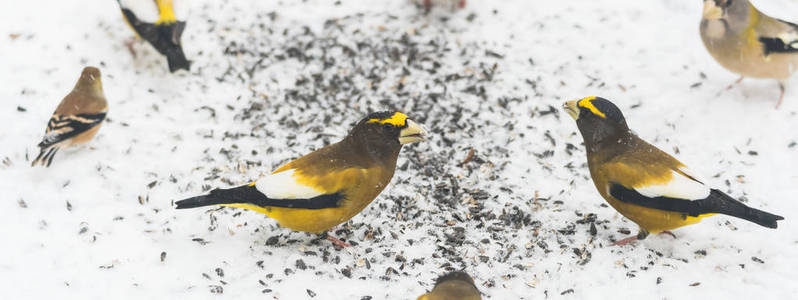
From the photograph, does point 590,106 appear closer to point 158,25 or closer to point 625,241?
point 625,241

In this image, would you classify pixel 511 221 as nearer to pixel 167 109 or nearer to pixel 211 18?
pixel 167 109

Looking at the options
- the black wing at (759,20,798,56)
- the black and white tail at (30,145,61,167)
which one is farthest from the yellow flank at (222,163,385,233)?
the black wing at (759,20,798,56)

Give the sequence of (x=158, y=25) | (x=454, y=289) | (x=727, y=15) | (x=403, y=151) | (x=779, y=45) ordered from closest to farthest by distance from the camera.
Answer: (x=454, y=289) → (x=779, y=45) → (x=727, y=15) → (x=403, y=151) → (x=158, y=25)

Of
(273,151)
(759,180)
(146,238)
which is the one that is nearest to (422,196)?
(273,151)

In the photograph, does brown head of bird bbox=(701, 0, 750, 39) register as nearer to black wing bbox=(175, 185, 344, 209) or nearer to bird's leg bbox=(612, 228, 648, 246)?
bird's leg bbox=(612, 228, 648, 246)

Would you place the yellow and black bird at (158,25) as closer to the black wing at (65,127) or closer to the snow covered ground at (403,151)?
the snow covered ground at (403,151)

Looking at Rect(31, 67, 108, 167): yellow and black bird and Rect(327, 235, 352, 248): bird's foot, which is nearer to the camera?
Rect(327, 235, 352, 248): bird's foot

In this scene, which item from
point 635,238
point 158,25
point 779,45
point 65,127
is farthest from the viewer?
point 158,25

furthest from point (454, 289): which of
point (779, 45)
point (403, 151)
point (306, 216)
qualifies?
point (779, 45)

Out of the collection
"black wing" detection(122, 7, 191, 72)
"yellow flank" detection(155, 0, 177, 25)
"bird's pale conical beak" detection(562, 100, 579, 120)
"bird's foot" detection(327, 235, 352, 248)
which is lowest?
"bird's foot" detection(327, 235, 352, 248)
